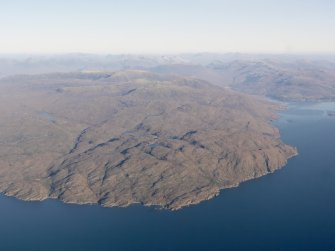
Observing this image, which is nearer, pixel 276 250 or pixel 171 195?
pixel 276 250

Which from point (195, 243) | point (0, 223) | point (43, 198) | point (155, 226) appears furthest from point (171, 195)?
point (0, 223)

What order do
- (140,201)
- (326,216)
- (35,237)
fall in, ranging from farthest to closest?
(140,201), (326,216), (35,237)

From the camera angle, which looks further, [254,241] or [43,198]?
[43,198]

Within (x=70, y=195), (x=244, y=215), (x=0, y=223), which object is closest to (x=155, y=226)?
(x=244, y=215)

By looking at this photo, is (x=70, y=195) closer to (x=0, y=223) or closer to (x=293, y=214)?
(x=0, y=223)

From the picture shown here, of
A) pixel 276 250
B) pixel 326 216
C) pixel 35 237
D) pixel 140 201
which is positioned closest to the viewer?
pixel 276 250

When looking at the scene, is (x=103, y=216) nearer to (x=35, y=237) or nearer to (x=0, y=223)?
(x=35, y=237)
